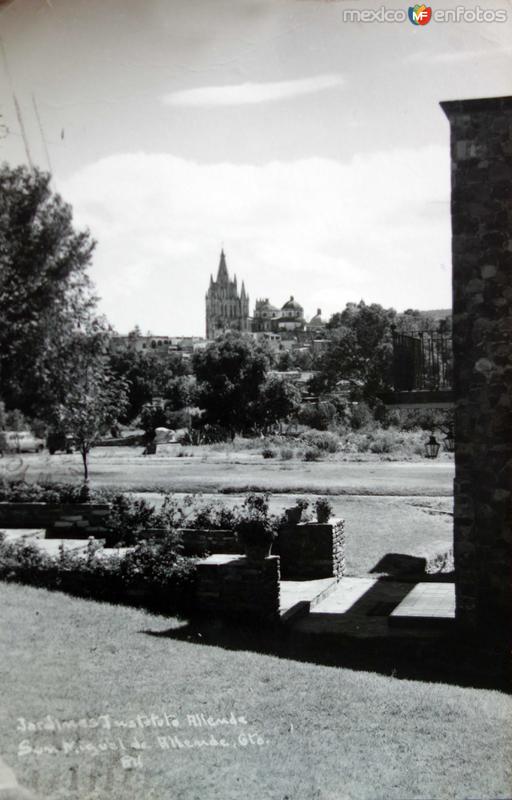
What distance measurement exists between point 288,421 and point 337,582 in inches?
368

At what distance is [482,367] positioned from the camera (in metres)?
7.40

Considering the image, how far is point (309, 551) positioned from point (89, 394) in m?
3.64

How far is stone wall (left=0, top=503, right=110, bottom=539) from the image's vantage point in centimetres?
1180

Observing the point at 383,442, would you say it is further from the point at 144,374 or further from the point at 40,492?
the point at 40,492

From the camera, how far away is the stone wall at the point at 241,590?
306 inches

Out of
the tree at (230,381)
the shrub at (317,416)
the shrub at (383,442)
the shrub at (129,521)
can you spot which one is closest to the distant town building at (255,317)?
the tree at (230,381)

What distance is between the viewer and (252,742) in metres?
4.99

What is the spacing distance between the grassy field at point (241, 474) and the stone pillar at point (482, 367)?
5.56 meters

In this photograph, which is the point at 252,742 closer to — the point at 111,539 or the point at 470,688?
the point at 470,688

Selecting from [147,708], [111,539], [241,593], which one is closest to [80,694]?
[147,708]

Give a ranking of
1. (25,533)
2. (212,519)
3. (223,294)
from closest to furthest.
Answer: (212,519)
(25,533)
(223,294)

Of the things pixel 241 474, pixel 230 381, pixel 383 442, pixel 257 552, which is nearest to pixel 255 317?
pixel 230 381

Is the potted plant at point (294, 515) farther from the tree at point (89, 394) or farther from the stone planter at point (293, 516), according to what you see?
the tree at point (89, 394)

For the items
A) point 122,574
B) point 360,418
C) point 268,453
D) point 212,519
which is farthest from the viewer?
point 360,418
